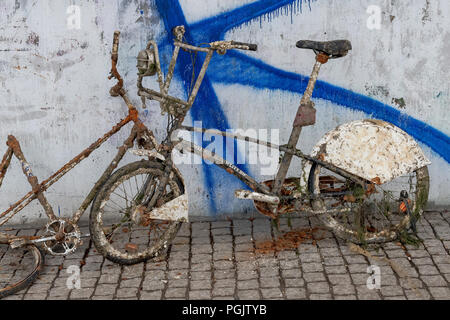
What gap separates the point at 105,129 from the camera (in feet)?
19.4

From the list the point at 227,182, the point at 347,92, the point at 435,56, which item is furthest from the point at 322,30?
the point at 227,182

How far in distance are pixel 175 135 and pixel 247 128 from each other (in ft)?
3.19

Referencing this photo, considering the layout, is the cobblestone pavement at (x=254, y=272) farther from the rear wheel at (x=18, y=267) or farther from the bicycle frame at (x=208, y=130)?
the bicycle frame at (x=208, y=130)

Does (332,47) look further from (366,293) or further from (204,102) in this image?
(366,293)

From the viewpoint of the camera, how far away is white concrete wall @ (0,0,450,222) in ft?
18.6

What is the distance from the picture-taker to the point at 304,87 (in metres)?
5.87

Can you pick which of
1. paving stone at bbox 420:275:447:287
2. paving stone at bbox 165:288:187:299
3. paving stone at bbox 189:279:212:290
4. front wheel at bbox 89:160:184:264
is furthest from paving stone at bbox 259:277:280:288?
paving stone at bbox 420:275:447:287

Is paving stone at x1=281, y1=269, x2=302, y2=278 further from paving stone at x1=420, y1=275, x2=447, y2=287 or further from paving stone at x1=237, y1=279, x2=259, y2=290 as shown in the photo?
paving stone at x1=420, y1=275, x2=447, y2=287

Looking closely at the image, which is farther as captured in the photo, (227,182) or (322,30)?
(227,182)

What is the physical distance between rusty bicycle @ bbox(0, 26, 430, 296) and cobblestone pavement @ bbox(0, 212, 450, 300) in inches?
6.1

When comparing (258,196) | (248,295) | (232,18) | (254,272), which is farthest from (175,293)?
(232,18)

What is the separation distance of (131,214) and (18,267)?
1.05 m
